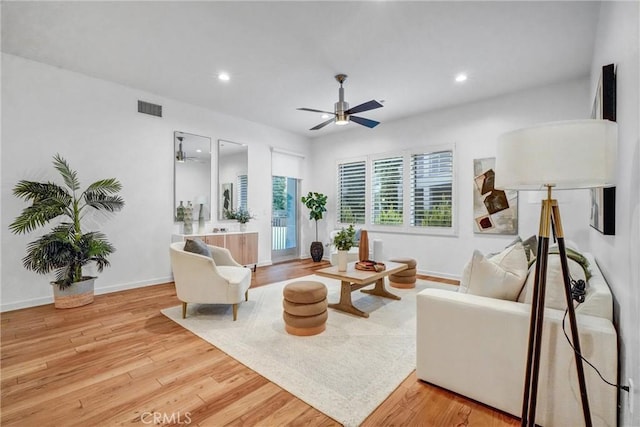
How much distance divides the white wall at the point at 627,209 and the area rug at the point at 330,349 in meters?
1.25

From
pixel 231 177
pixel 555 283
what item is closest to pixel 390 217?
pixel 231 177

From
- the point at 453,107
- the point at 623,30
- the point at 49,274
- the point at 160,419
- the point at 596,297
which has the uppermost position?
the point at 453,107

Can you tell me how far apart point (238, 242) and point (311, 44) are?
11.6ft

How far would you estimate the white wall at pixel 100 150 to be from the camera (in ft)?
11.6

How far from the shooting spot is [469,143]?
498cm

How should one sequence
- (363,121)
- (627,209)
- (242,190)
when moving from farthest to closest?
(242,190), (363,121), (627,209)

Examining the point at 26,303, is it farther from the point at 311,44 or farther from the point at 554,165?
the point at 554,165

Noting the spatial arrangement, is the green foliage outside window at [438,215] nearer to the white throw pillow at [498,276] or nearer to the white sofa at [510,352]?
the white sofa at [510,352]

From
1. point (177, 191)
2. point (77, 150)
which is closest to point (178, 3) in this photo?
point (77, 150)

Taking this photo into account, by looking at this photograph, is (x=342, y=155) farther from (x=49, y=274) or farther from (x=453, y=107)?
(x=49, y=274)

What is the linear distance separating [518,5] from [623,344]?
283 cm

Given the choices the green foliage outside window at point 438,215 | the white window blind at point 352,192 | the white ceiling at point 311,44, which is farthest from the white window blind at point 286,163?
the green foliage outside window at point 438,215

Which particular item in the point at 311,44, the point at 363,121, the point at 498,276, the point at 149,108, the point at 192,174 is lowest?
the point at 498,276

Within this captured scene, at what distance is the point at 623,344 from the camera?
4.56 feet
